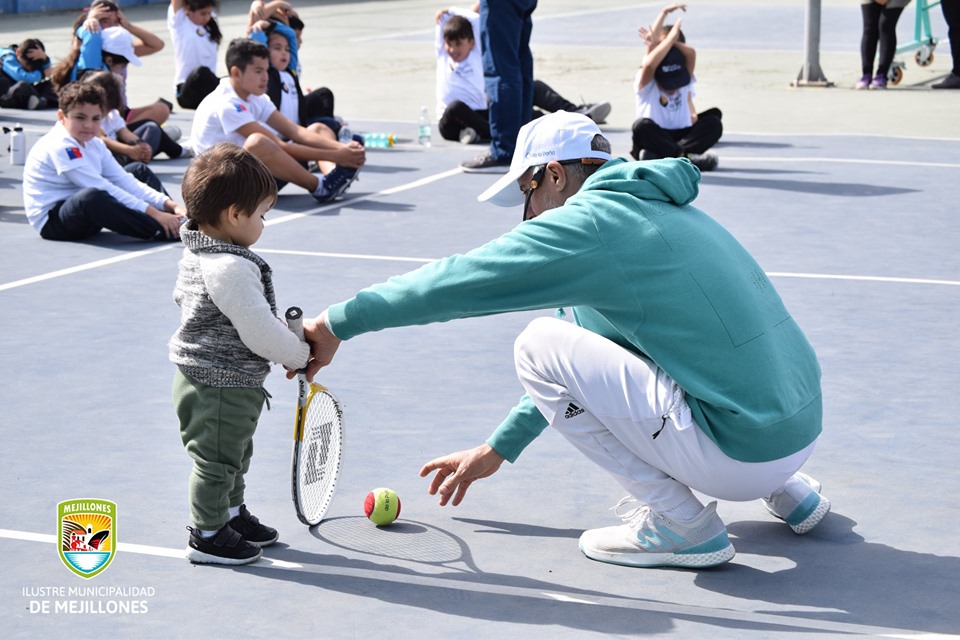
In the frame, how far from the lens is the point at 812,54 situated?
15938mm

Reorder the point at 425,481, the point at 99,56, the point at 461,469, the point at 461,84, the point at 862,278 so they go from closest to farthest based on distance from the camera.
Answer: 1. the point at 461,469
2. the point at 425,481
3. the point at 862,278
4. the point at 99,56
5. the point at 461,84

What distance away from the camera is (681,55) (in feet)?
35.8

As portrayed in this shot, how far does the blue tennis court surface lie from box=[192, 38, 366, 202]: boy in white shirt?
3.26 ft

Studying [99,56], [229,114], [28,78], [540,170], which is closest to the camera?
[540,170]

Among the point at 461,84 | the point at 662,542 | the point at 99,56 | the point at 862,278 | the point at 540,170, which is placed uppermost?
the point at 540,170

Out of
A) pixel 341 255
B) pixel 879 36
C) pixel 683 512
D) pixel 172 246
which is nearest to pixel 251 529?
pixel 683 512

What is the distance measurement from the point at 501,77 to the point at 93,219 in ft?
13.1

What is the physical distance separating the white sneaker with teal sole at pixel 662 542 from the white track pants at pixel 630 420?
54 mm

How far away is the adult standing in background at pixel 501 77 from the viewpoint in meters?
10.9

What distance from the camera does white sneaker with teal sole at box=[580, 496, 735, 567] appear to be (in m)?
3.71

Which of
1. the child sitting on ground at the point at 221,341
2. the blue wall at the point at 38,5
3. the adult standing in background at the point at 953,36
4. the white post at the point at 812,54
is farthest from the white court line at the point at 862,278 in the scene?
the blue wall at the point at 38,5

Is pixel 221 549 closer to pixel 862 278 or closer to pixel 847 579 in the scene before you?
pixel 847 579

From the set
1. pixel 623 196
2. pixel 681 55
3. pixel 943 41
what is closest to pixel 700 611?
pixel 623 196

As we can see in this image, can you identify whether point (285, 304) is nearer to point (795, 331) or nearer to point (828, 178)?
point (795, 331)
